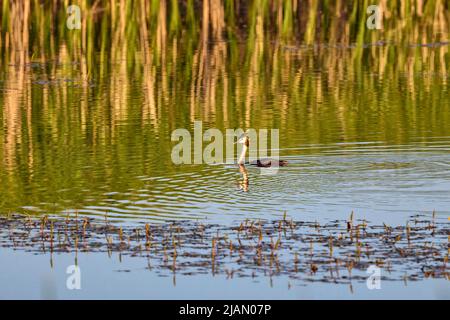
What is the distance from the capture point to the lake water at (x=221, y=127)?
33.8 ft

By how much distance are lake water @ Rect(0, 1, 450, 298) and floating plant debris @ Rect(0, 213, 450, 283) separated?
0.76 feet

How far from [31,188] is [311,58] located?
33.2ft

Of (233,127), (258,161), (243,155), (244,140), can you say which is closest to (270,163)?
(258,161)

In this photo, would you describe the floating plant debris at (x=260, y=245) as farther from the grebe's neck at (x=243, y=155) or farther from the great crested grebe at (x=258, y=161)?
the grebe's neck at (x=243, y=155)

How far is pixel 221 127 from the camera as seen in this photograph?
1488cm

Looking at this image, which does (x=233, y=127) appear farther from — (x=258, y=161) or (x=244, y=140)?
(x=258, y=161)

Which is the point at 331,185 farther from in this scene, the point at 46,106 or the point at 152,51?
the point at 152,51

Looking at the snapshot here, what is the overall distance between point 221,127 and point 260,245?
6149 mm

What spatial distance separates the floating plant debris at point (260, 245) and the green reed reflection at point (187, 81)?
1233 millimetres

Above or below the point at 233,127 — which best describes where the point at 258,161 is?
below

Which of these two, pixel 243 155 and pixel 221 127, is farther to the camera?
pixel 221 127

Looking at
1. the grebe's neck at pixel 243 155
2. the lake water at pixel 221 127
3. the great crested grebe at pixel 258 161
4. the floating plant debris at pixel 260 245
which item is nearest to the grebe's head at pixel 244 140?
the great crested grebe at pixel 258 161

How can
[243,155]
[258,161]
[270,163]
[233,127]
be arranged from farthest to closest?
[233,127] < [243,155] < [258,161] < [270,163]

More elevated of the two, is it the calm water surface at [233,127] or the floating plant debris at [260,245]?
the calm water surface at [233,127]
